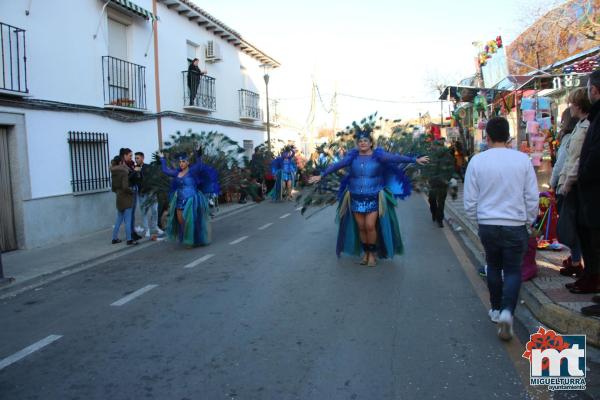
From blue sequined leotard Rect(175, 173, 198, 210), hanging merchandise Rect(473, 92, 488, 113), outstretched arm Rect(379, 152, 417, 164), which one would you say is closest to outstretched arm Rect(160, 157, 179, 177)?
blue sequined leotard Rect(175, 173, 198, 210)

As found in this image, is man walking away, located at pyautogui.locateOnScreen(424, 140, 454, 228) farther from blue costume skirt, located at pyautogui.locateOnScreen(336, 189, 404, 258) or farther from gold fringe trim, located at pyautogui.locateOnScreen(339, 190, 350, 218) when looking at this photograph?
gold fringe trim, located at pyautogui.locateOnScreen(339, 190, 350, 218)

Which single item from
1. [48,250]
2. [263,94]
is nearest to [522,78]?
[48,250]

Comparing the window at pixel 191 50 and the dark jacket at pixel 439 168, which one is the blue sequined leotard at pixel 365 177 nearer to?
the dark jacket at pixel 439 168

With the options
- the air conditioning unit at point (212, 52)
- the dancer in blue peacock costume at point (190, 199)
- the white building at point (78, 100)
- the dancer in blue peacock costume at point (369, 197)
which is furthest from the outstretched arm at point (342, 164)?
the air conditioning unit at point (212, 52)

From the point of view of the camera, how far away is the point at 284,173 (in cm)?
1834

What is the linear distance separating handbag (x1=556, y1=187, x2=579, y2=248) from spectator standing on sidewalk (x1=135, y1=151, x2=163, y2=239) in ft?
25.1

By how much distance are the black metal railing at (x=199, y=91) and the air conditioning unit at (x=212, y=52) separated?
0.76 meters

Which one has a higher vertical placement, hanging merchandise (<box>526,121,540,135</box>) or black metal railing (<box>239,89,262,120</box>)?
black metal railing (<box>239,89,262,120</box>)

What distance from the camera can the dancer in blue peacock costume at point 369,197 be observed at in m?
7.20

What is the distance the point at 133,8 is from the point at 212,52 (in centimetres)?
583

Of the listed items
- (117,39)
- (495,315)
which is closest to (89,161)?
(117,39)

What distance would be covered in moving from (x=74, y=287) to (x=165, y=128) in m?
9.68

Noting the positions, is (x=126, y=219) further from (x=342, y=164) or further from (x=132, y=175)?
(x=342, y=164)

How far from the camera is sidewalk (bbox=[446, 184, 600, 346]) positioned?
14.0 feet
